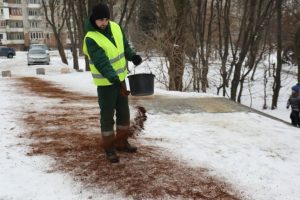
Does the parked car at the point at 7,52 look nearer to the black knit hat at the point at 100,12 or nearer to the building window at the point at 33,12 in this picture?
the building window at the point at 33,12

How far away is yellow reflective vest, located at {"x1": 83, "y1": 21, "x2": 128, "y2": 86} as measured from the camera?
4.65 meters

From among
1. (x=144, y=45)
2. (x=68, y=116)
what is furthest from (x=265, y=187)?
(x=144, y=45)

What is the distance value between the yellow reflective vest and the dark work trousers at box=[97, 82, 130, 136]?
0.36 feet

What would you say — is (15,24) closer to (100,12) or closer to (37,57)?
(37,57)

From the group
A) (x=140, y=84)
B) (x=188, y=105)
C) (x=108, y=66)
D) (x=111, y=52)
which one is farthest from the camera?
(x=188, y=105)

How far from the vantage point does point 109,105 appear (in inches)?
191

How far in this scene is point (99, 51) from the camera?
4.57 meters

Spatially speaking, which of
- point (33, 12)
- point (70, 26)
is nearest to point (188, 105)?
point (70, 26)

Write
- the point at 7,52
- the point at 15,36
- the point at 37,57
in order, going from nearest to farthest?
the point at 37,57
the point at 7,52
the point at 15,36

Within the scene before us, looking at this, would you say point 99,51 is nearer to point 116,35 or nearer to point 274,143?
point 116,35

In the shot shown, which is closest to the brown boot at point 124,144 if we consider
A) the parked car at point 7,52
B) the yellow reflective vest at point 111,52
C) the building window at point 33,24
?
the yellow reflective vest at point 111,52

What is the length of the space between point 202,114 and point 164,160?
9.50 ft

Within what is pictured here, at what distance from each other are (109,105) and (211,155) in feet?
5.01

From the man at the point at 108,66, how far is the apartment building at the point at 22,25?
241ft
